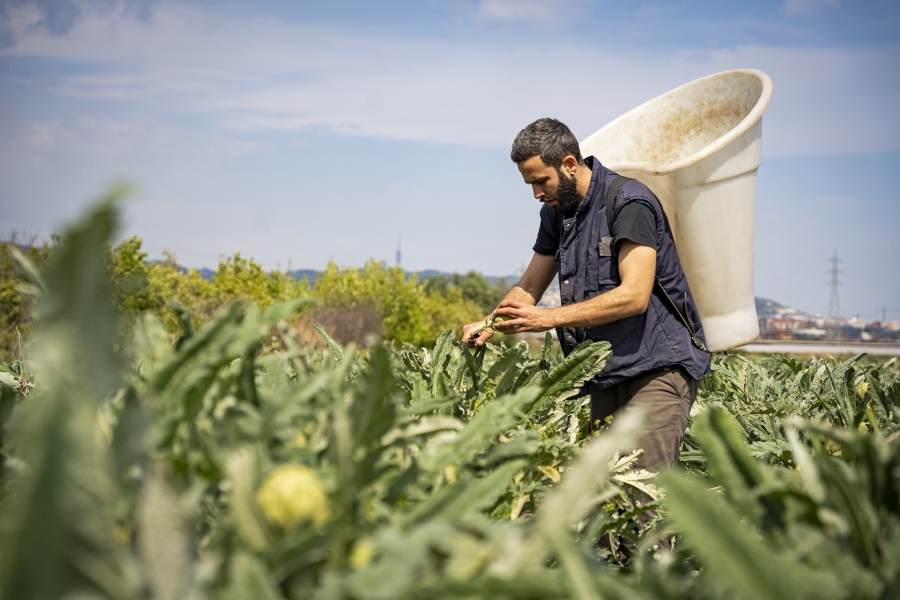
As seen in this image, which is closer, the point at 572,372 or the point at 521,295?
the point at 572,372

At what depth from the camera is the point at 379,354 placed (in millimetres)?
1053

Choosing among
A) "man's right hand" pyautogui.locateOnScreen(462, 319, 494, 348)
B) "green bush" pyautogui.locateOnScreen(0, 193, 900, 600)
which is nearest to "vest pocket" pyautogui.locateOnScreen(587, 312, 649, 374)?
"man's right hand" pyautogui.locateOnScreen(462, 319, 494, 348)

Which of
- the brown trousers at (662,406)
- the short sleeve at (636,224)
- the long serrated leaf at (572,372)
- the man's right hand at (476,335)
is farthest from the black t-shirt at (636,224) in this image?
the long serrated leaf at (572,372)

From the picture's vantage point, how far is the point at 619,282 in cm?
340

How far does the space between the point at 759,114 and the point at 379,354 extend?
314cm

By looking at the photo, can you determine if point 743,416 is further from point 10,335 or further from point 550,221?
point 10,335

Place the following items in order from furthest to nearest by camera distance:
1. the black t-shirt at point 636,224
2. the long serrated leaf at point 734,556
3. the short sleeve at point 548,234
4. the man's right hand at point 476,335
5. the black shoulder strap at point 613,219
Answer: the short sleeve at point 548,234 < the black shoulder strap at point 613,219 < the black t-shirt at point 636,224 < the man's right hand at point 476,335 < the long serrated leaf at point 734,556

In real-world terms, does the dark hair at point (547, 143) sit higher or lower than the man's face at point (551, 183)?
higher

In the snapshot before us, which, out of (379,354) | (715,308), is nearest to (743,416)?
(715,308)

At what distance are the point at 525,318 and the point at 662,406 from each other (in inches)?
31.7

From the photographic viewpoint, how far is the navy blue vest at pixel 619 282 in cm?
338

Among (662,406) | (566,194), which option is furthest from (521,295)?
(662,406)

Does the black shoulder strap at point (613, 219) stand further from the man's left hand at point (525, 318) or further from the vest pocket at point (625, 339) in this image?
the man's left hand at point (525, 318)

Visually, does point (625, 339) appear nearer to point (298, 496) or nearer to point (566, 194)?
point (566, 194)
